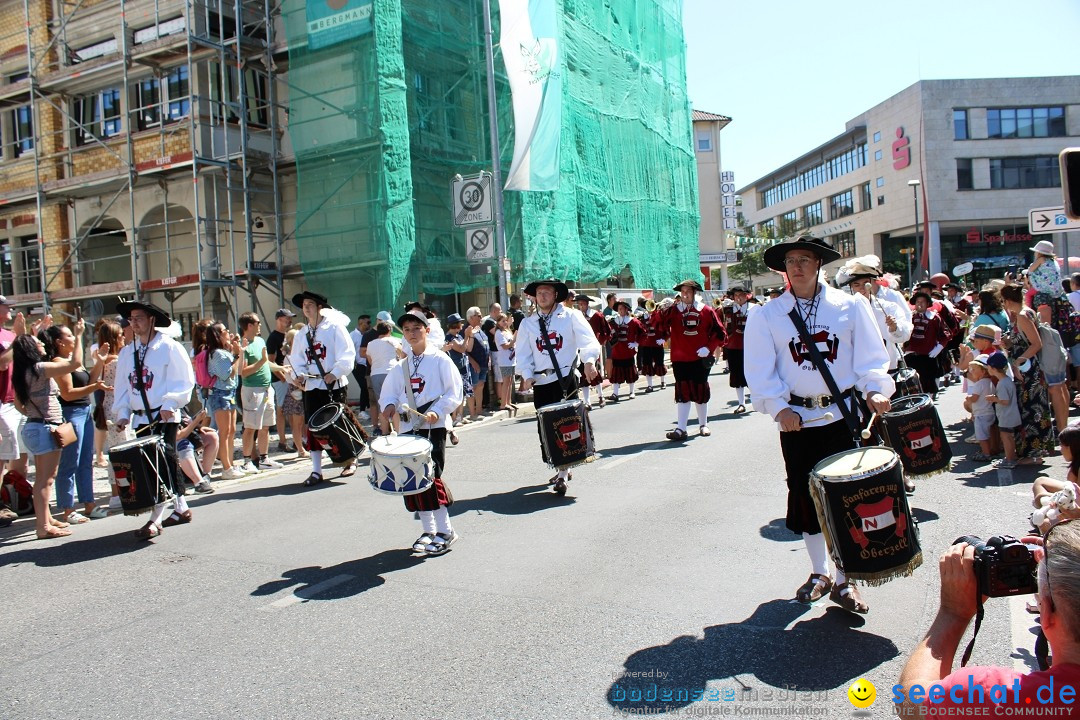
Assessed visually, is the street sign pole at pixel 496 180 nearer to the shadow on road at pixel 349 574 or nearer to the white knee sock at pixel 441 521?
the white knee sock at pixel 441 521

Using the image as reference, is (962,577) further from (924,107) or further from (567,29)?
(924,107)

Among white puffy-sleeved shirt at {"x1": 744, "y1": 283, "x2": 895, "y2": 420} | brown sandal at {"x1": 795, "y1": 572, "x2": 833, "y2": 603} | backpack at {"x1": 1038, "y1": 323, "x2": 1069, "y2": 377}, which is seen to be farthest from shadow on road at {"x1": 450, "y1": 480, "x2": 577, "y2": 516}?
backpack at {"x1": 1038, "y1": 323, "x2": 1069, "y2": 377}

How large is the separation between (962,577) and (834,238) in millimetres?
73154

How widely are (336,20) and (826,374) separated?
16.7m

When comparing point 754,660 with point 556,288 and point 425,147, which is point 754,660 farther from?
point 425,147

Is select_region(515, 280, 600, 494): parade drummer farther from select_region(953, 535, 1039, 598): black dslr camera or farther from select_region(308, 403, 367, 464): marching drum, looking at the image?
select_region(953, 535, 1039, 598): black dslr camera

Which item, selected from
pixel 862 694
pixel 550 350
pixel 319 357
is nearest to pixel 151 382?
pixel 319 357

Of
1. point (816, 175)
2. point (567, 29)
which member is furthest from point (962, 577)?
point (816, 175)

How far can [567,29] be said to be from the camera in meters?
22.7

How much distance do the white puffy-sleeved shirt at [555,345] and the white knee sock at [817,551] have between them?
4119 millimetres

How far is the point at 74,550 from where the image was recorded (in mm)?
7211

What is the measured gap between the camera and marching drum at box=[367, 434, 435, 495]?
5.99 meters

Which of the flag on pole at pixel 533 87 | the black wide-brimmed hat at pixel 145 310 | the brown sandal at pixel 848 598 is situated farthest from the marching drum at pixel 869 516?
the flag on pole at pixel 533 87

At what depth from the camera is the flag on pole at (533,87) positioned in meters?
20.1
